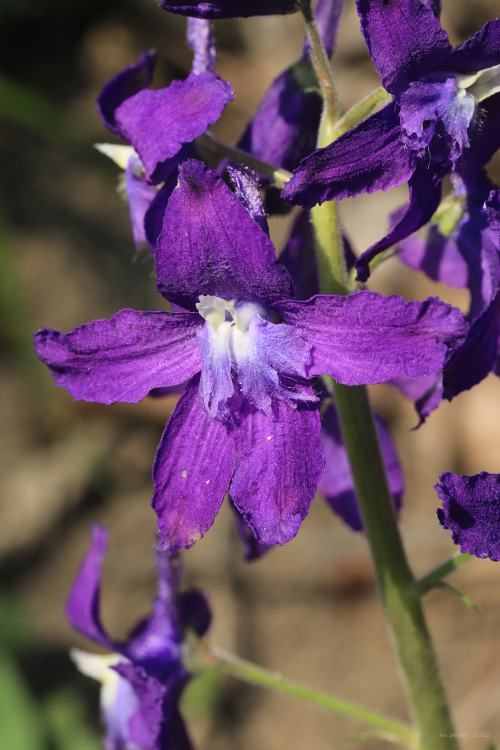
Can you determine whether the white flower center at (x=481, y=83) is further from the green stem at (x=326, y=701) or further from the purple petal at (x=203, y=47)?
the green stem at (x=326, y=701)

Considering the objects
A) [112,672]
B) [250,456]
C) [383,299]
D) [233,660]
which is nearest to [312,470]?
[250,456]

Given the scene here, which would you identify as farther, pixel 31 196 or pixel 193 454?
pixel 31 196

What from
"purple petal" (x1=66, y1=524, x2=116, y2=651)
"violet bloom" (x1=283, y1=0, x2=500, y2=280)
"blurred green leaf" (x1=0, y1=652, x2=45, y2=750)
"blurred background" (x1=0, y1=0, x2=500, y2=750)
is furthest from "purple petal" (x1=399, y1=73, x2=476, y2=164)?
"blurred green leaf" (x1=0, y1=652, x2=45, y2=750)

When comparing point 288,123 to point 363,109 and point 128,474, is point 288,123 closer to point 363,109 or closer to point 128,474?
point 363,109

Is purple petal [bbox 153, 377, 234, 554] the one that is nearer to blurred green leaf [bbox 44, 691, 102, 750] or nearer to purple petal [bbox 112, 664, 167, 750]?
purple petal [bbox 112, 664, 167, 750]

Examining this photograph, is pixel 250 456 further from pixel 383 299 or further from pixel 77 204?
pixel 77 204

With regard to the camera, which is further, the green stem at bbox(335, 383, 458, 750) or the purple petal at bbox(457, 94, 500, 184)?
the green stem at bbox(335, 383, 458, 750)

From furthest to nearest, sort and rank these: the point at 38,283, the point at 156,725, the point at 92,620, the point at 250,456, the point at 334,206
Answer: the point at 38,283 < the point at 92,620 < the point at 156,725 < the point at 334,206 < the point at 250,456

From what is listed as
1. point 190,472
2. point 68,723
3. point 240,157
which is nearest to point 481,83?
point 240,157
